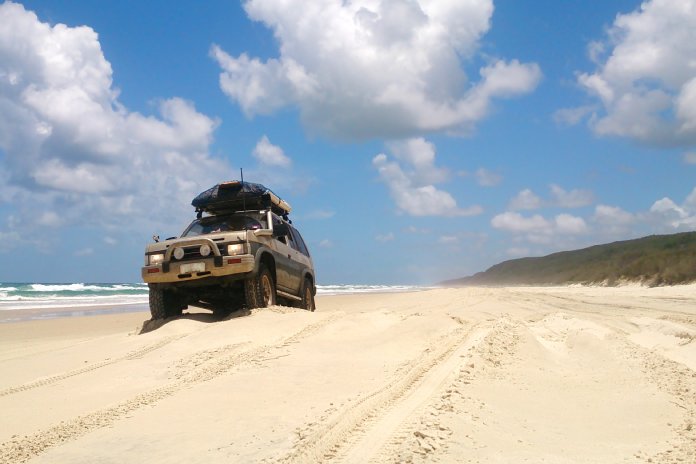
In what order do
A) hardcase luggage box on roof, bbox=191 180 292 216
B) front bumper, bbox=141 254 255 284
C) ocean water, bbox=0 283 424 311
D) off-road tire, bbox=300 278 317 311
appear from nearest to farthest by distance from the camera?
front bumper, bbox=141 254 255 284 < hardcase luggage box on roof, bbox=191 180 292 216 < off-road tire, bbox=300 278 317 311 < ocean water, bbox=0 283 424 311

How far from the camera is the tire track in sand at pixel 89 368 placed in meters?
5.00

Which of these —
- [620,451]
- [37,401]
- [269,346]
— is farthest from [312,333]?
[620,451]

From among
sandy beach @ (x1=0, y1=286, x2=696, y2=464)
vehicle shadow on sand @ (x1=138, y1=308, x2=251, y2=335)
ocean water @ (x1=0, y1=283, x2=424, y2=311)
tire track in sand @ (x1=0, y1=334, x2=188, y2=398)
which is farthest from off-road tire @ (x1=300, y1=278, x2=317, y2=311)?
ocean water @ (x1=0, y1=283, x2=424, y2=311)

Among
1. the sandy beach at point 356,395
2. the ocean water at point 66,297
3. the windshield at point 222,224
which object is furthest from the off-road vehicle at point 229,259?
the ocean water at point 66,297

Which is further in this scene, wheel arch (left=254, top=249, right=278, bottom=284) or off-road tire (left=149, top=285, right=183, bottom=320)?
off-road tire (left=149, top=285, right=183, bottom=320)

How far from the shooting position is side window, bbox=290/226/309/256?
38.6 ft

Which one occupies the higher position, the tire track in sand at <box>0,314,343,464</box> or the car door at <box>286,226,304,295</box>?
the car door at <box>286,226,304,295</box>

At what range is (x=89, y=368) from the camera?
5.68m

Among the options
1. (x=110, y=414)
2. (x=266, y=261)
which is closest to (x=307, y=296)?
(x=266, y=261)

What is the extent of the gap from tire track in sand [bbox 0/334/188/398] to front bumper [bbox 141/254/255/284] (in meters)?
1.52

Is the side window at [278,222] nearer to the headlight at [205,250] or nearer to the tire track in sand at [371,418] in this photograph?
the headlight at [205,250]

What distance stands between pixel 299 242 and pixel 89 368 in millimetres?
6689

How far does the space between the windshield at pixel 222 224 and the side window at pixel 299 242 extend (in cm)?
147

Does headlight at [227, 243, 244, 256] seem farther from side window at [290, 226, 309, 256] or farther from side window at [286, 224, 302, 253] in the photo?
side window at [290, 226, 309, 256]
